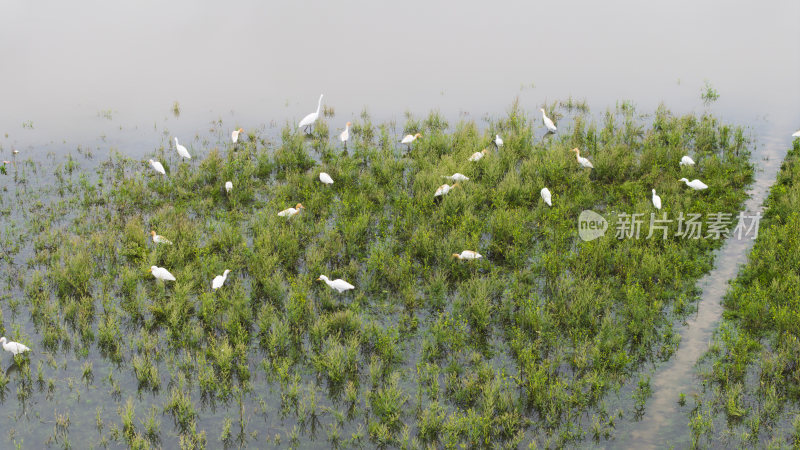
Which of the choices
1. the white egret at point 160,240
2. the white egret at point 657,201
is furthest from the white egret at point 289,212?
the white egret at point 657,201

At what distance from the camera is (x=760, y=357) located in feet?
31.1

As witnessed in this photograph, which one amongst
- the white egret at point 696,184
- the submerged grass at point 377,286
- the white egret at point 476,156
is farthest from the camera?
the white egret at point 476,156

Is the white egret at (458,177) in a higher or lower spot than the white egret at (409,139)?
lower

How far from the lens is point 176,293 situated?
11031 mm

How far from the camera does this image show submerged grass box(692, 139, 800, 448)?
8414 mm

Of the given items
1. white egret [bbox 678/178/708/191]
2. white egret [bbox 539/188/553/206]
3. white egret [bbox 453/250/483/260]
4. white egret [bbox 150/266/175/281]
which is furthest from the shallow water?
white egret [bbox 150/266/175/281]

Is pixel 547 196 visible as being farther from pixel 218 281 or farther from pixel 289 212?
pixel 218 281

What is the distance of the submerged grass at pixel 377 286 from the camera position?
8.86 m

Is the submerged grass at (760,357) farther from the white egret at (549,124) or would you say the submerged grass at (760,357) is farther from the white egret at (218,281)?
the white egret at (218,281)

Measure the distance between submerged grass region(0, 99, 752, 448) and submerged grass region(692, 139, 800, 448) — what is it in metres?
Result: 0.79

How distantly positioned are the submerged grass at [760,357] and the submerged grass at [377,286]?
0.79 m

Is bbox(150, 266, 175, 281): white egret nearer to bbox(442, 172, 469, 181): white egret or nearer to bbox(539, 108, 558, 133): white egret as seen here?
bbox(442, 172, 469, 181): white egret

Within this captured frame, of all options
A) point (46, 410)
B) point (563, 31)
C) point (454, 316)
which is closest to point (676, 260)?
point (454, 316)

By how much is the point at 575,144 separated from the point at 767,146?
17.6ft
